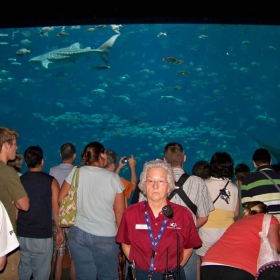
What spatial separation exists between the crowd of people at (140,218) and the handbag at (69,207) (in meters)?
0.04

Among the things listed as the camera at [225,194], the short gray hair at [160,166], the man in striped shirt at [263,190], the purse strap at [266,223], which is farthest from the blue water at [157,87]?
the purse strap at [266,223]

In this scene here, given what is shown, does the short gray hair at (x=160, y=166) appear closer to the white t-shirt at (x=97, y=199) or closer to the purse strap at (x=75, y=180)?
the white t-shirt at (x=97, y=199)

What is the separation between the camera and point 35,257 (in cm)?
398

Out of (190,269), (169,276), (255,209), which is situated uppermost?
(255,209)

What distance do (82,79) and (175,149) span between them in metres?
29.2

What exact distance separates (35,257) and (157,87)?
30.3 m

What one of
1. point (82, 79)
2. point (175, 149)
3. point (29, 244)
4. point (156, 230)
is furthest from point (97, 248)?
point (82, 79)

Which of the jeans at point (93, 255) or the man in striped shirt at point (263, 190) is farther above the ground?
the man in striped shirt at point (263, 190)

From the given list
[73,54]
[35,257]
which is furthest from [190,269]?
[73,54]

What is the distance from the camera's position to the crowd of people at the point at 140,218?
Answer: 96.6 inches

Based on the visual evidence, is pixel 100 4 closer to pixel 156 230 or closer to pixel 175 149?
pixel 175 149

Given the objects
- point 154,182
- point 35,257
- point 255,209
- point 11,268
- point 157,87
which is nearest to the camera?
point 154,182

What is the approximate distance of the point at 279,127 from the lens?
36.2 meters

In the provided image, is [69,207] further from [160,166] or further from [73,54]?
[73,54]
